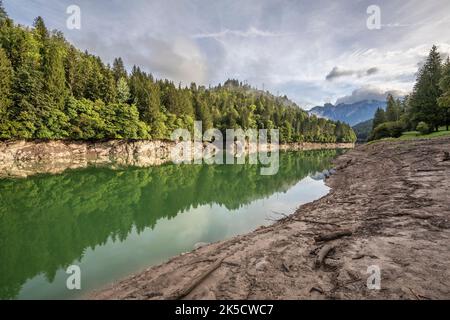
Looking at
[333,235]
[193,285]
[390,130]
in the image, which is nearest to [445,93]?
[390,130]

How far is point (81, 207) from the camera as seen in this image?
1758 centimetres

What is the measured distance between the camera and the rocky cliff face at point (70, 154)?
35487mm

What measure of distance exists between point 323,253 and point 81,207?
16.9 metres

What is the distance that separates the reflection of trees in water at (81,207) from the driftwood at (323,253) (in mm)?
9114

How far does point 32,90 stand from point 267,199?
44597 millimetres

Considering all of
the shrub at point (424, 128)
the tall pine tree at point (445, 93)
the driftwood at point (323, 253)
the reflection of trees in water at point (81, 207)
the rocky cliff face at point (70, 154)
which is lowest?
the reflection of trees in water at point (81, 207)

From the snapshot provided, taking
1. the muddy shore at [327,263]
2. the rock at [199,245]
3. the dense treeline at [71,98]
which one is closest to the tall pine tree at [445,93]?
the muddy shore at [327,263]

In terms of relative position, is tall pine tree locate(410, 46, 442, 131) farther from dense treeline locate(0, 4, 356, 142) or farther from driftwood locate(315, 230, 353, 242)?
dense treeline locate(0, 4, 356, 142)

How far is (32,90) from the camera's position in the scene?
41.7 meters

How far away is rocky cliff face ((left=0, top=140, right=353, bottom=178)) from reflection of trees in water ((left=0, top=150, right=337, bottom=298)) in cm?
964

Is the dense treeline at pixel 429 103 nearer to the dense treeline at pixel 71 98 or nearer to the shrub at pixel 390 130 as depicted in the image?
the shrub at pixel 390 130
